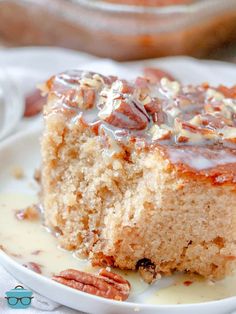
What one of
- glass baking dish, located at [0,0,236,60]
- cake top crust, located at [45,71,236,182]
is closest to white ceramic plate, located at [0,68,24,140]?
cake top crust, located at [45,71,236,182]

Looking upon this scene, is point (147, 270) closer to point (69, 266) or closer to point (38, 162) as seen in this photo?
point (69, 266)

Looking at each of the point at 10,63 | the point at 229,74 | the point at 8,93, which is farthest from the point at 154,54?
the point at 8,93

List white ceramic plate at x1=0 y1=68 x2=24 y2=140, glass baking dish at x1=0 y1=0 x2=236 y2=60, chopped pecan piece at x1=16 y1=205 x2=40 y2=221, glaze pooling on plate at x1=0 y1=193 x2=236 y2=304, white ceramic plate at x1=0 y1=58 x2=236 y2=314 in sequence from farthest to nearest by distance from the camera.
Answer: glass baking dish at x1=0 y1=0 x2=236 y2=60 → white ceramic plate at x1=0 y1=68 x2=24 y2=140 → chopped pecan piece at x1=16 y1=205 x2=40 y2=221 → glaze pooling on plate at x1=0 y1=193 x2=236 y2=304 → white ceramic plate at x1=0 y1=58 x2=236 y2=314

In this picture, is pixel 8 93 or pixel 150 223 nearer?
pixel 150 223

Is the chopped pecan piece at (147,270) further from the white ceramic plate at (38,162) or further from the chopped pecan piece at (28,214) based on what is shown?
the chopped pecan piece at (28,214)

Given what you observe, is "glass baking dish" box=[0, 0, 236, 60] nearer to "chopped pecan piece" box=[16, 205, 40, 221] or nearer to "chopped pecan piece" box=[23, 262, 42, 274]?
"chopped pecan piece" box=[16, 205, 40, 221]

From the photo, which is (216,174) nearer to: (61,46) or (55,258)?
(55,258)

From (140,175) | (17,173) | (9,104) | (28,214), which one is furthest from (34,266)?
(9,104)
